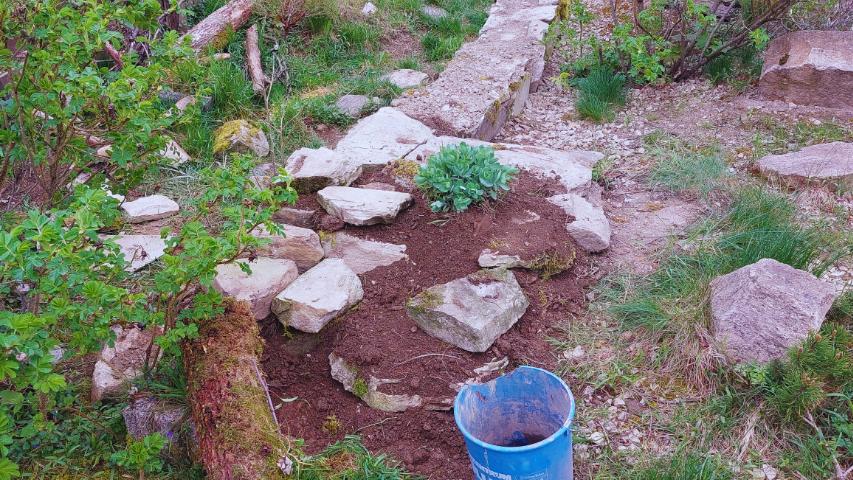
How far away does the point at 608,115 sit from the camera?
18.8 feet

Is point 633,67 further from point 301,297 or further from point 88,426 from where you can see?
point 88,426

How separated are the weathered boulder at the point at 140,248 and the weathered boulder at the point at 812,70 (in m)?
4.85

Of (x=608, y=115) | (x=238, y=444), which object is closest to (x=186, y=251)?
(x=238, y=444)

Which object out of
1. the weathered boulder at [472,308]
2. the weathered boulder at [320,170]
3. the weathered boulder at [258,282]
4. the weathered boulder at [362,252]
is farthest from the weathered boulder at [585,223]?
the weathered boulder at [258,282]

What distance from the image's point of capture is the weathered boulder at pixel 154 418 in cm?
285

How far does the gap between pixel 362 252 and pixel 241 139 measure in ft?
6.39

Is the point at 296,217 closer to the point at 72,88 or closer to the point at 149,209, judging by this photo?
the point at 149,209

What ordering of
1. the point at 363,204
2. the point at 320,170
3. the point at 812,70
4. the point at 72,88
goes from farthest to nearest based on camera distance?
the point at 812,70
the point at 320,170
the point at 363,204
the point at 72,88

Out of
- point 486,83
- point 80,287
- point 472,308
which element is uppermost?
point 80,287

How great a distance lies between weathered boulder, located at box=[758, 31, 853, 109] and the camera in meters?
5.41

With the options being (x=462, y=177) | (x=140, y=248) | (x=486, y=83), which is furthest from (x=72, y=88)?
(x=486, y=83)

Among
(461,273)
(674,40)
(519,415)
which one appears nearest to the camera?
(519,415)

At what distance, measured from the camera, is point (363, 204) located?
384cm

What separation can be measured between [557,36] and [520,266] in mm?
4020
